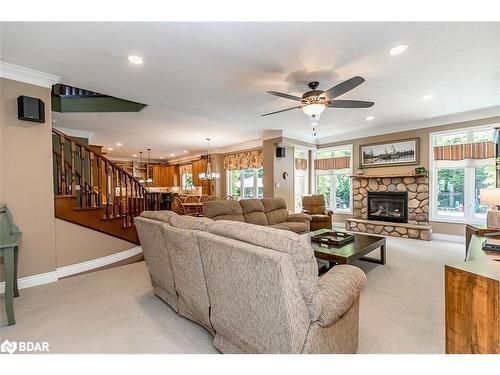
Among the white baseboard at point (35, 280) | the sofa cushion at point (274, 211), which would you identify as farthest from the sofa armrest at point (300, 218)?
the white baseboard at point (35, 280)

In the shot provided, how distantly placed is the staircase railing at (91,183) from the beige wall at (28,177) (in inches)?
14.9

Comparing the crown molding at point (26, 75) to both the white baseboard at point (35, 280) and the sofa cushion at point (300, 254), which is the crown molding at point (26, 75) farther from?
the sofa cushion at point (300, 254)

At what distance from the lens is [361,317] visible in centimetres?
215

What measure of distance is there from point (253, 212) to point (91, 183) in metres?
2.88

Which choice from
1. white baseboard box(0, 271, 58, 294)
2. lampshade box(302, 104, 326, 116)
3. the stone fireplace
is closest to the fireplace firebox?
the stone fireplace

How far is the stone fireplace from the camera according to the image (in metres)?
5.31

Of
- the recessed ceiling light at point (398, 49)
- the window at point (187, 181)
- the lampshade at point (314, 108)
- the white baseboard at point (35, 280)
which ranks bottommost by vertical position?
the white baseboard at point (35, 280)

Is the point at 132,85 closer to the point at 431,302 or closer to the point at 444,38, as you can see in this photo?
the point at 444,38

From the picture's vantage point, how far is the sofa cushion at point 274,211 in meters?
4.95

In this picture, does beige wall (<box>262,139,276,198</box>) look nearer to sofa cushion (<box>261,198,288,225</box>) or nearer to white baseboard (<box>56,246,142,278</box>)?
sofa cushion (<box>261,198,288,225</box>)

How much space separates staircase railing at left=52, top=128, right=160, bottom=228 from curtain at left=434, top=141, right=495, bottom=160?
6.19 meters

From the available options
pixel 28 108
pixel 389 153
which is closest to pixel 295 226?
pixel 389 153
